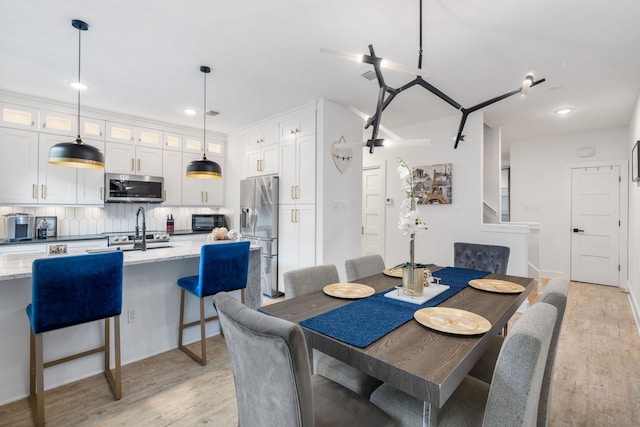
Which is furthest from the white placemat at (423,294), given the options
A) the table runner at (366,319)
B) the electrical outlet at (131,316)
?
the electrical outlet at (131,316)

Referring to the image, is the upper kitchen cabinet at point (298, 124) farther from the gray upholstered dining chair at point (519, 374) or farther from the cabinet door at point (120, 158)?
the gray upholstered dining chair at point (519, 374)

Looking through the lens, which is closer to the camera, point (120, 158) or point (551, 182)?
point (120, 158)

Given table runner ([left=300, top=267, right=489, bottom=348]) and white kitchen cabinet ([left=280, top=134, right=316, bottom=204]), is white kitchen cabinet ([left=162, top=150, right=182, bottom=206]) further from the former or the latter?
table runner ([left=300, top=267, right=489, bottom=348])

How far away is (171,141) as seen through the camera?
4.96 meters

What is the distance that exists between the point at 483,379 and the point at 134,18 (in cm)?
314

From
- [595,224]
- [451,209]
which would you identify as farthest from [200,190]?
[595,224]

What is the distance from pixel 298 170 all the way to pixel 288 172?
0.21 meters

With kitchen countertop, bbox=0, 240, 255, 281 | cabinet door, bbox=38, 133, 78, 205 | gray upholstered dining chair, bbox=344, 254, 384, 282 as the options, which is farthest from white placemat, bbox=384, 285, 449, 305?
Result: cabinet door, bbox=38, 133, 78, 205

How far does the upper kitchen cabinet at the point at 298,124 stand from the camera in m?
3.90

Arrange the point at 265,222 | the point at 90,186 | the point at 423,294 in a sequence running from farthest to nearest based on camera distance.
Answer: the point at 265,222
the point at 90,186
the point at 423,294

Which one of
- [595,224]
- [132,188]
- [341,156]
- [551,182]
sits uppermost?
[341,156]

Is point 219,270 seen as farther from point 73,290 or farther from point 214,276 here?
point 73,290

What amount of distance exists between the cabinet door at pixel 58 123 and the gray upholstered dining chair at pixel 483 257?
5.08m

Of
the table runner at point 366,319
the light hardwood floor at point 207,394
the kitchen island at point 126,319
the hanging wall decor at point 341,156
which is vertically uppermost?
the hanging wall decor at point 341,156
